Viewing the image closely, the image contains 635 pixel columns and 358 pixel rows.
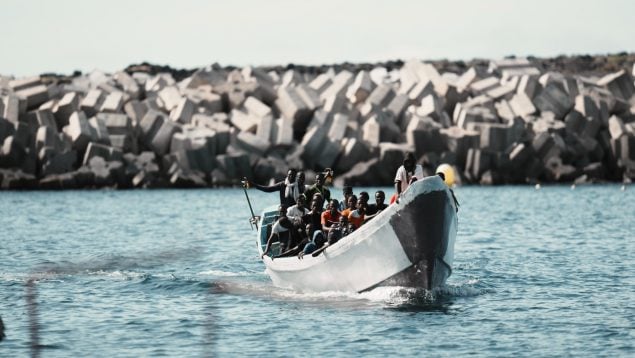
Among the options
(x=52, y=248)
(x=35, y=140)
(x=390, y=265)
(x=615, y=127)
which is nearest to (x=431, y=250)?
(x=390, y=265)

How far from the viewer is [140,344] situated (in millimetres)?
21297

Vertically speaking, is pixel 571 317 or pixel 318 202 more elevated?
pixel 318 202

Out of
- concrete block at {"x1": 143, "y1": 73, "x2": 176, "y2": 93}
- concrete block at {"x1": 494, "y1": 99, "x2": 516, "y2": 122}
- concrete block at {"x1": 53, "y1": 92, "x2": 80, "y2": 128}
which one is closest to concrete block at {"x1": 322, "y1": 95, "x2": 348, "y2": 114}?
concrete block at {"x1": 494, "y1": 99, "x2": 516, "y2": 122}

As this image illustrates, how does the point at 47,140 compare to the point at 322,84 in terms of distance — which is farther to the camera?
the point at 322,84

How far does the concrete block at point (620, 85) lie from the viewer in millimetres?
95625

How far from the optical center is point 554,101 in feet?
292

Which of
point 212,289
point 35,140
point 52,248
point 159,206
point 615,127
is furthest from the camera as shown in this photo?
point 615,127

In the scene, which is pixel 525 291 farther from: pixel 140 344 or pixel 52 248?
pixel 52 248

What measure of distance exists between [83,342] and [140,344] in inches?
40.2

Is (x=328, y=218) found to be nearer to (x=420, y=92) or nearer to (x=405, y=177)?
(x=405, y=177)

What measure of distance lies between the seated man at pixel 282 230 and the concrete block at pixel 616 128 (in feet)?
198

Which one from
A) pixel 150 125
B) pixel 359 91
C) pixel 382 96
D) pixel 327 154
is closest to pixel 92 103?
pixel 150 125

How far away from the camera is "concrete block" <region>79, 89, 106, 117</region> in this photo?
82.1 meters

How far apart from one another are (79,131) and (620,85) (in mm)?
43108
